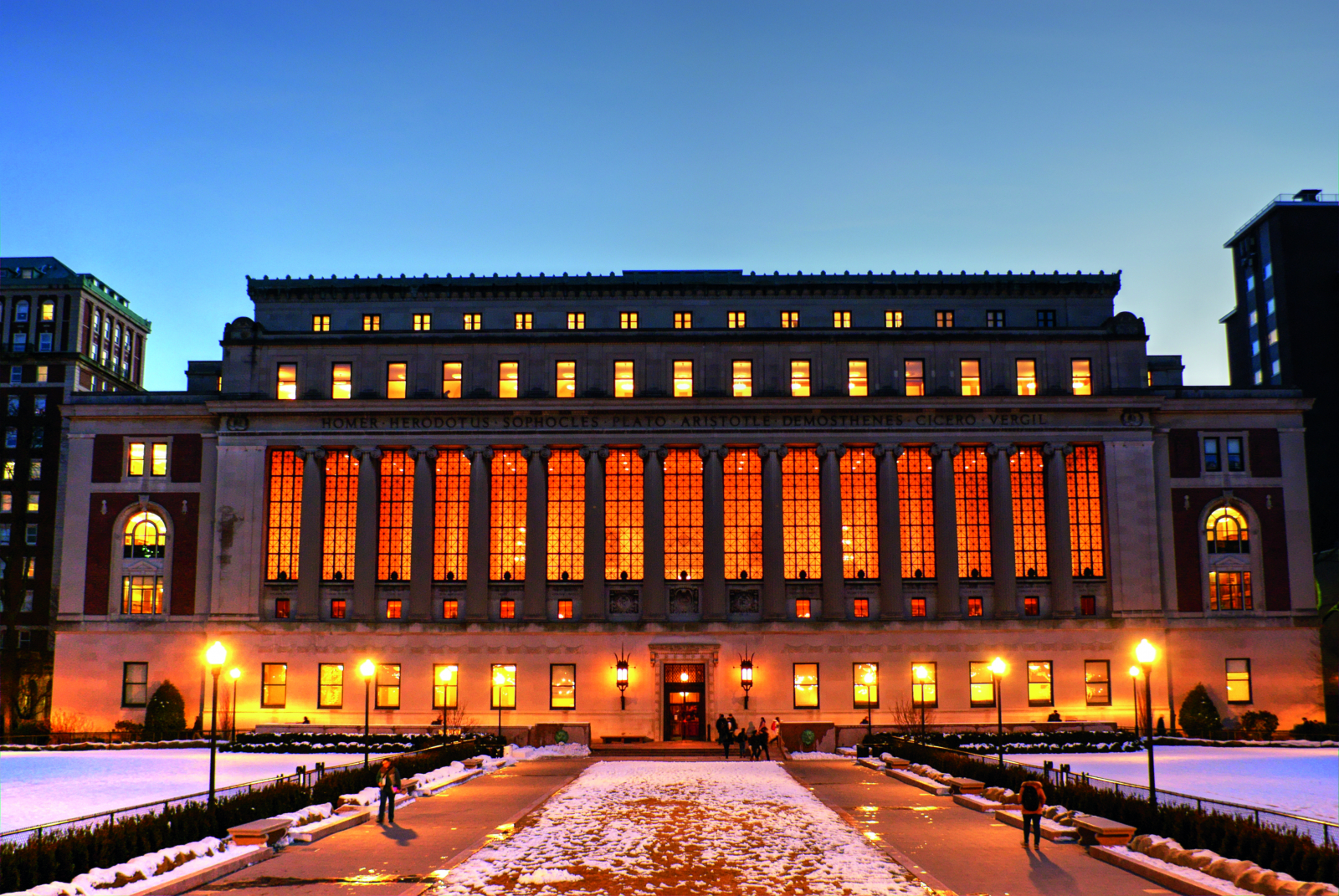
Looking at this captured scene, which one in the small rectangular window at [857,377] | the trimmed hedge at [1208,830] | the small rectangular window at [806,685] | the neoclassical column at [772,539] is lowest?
the trimmed hedge at [1208,830]

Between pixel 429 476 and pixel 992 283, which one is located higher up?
pixel 992 283

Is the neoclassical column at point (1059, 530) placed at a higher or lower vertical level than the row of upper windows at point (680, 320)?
lower

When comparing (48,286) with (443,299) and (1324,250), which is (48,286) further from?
(1324,250)

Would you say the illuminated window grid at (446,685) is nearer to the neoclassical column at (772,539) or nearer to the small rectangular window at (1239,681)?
the neoclassical column at (772,539)

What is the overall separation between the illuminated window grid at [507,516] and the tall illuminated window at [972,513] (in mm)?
23477

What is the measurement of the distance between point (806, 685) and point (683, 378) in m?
17.8

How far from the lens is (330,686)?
63.1 m

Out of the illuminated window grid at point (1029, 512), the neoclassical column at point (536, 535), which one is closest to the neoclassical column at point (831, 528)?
the illuminated window grid at point (1029, 512)

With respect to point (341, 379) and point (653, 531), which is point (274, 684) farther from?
point (653, 531)

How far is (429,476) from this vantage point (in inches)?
2544

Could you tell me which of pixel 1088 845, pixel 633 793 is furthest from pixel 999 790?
pixel 633 793

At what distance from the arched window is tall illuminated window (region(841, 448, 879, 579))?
18.3m

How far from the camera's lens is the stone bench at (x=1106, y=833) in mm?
26156

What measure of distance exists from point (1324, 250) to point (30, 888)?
11858 centimetres
